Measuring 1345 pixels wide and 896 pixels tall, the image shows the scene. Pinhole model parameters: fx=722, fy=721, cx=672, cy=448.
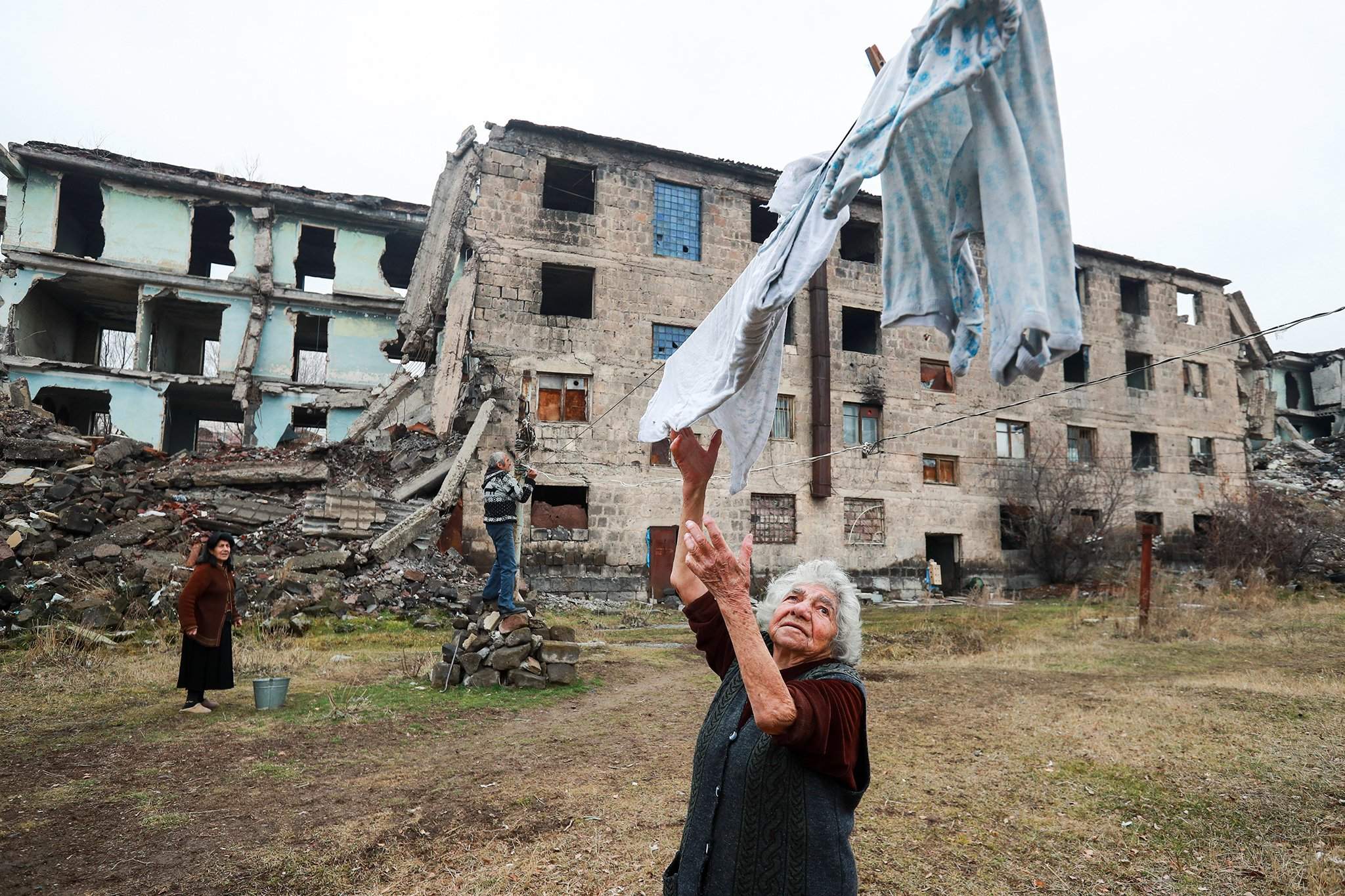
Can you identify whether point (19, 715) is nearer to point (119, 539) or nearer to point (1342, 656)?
point (119, 539)

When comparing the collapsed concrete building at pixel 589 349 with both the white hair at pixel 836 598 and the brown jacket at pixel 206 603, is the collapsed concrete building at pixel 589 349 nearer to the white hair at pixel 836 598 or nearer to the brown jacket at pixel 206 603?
the brown jacket at pixel 206 603

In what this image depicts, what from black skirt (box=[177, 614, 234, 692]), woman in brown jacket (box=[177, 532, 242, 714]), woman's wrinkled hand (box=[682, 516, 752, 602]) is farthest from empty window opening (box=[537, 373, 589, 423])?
woman's wrinkled hand (box=[682, 516, 752, 602])

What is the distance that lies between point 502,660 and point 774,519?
1263 cm

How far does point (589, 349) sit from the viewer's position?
18625mm

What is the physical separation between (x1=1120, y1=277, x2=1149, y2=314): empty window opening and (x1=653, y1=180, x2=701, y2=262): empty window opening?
1590 centimetres

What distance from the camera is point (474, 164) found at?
1816cm

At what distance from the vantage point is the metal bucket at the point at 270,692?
6801 millimetres

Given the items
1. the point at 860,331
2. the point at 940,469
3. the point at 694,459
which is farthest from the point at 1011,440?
the point at 694,459

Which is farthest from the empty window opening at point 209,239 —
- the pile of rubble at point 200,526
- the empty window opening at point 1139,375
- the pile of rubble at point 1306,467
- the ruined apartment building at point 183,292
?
the pile of rubble at point 1306,467

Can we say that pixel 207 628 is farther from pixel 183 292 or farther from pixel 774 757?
pixel 183 292

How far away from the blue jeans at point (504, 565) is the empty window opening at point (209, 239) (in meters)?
20.7

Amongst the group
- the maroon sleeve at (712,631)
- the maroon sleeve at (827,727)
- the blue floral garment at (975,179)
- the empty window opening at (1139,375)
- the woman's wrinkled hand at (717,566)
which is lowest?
the maroon sleeve at (827,727)

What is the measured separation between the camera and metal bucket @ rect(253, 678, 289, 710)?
6801 millimetres

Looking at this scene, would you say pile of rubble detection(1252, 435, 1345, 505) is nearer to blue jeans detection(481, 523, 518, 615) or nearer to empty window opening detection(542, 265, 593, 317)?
empty window opening detection(542, 265, 593, 317)
